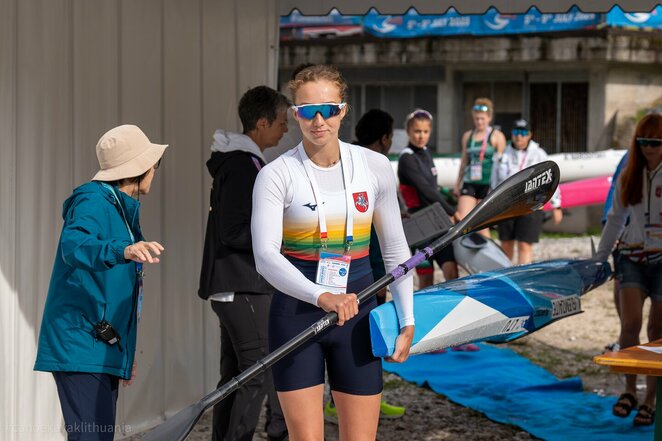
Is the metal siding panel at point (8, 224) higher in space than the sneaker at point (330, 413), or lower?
higher

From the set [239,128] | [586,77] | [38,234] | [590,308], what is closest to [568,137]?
[586,77]

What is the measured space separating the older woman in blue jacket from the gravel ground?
6.98 ft

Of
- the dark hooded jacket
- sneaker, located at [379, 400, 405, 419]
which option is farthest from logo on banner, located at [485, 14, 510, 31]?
the dark hooded jacket

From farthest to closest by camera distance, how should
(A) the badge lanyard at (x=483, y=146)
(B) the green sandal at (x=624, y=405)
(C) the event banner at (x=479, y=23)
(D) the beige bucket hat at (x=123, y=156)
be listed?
(C) the event banner at (x=479, y=23) → (A) the badge lanyard at (x=483, y=146) → (B) the green sandal at (x=624, y=405) → (D) the beige bucket hat at (x=123, y=156)

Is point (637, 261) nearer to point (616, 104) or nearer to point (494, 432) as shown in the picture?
point (494, 432)

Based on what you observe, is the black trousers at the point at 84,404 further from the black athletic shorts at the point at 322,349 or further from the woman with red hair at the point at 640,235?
the woman with red hair at the point at 640,235

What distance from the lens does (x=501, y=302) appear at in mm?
5312

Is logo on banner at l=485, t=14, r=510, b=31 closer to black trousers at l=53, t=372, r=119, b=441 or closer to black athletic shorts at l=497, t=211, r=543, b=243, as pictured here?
black athletic shorts at l=497, t=211, r=543, b=243

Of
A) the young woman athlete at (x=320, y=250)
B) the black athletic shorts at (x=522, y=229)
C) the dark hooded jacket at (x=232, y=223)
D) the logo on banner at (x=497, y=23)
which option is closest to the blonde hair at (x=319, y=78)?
the young woman athlete at (x=320, y=250)

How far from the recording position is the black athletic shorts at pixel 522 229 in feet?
32.1

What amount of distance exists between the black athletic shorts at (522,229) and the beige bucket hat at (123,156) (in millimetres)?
6265

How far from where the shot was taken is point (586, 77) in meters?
20.1

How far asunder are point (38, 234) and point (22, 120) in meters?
0.56

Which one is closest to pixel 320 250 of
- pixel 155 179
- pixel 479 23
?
pixel 155 179
